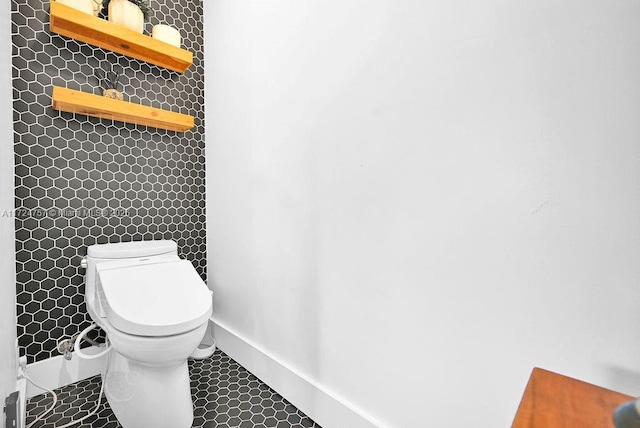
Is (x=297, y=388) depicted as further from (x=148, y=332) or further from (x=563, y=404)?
(x=563, y=404)

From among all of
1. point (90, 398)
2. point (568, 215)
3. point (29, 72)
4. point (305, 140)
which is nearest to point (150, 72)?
point (29, 72)

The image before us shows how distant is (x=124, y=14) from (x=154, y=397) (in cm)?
161

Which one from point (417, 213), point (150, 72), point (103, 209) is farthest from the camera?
point (150, 72)

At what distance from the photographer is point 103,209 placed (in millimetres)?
1572

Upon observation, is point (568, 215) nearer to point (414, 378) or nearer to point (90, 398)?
point (414, 378)

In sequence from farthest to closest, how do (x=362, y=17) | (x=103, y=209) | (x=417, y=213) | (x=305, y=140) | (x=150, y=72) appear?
(x=150, y=72) → (x=103, y=209) → (x=305, y=140) → (x=362, y=17) → (x=417, y=213)

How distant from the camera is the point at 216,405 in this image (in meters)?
1.35

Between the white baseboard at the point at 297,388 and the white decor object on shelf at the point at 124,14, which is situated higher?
the white decor object on shelf at the point at 124,14

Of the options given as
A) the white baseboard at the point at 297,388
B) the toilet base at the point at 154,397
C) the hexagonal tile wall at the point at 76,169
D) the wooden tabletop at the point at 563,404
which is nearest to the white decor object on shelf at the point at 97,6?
the hexagonal tile wall at the point at 76,169

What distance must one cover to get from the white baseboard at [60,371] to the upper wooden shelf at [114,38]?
1.43 metres

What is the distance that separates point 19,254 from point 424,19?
1.78m

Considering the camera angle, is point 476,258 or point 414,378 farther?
point 414,378

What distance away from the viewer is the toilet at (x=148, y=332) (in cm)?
106

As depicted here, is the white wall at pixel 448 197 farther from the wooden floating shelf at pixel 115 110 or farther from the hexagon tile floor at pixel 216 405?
the wooden floating shelf at pixel 115 110
